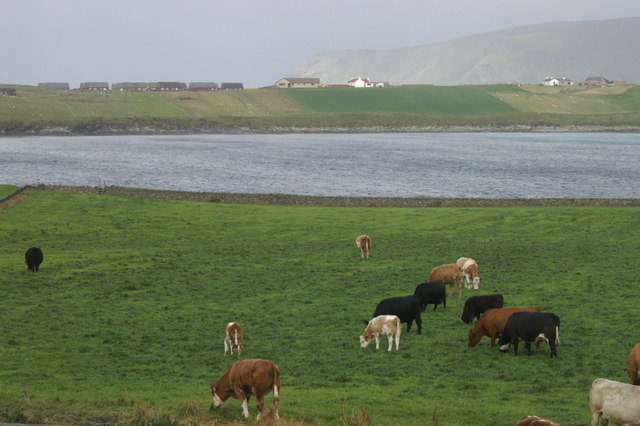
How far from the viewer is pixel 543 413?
18.3m

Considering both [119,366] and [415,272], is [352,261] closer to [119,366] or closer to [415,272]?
[415,272]

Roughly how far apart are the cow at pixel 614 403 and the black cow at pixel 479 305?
11659 mm

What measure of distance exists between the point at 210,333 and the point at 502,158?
440ft

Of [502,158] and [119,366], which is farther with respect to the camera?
[502,158]

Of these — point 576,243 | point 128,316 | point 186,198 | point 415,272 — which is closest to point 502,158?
point 186,198

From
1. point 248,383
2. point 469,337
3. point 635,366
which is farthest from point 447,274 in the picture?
point 248,383

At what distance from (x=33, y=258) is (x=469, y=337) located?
24551 millimetres

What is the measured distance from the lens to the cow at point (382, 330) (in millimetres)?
24953

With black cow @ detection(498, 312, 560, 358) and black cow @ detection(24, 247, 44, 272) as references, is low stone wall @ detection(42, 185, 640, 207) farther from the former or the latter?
black cow @ detection(498, 312, 560, 358)

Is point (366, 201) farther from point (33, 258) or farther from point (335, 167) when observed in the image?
point (335, 167)

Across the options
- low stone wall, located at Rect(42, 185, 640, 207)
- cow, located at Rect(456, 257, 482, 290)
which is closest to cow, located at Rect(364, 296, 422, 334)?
cow, located at Rect(456, 257, 482, 290)

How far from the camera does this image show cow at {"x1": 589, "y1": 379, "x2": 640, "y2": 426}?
625 inches

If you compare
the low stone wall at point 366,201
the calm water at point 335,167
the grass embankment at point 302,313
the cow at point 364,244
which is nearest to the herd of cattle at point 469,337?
the grass embankment at point 302,313

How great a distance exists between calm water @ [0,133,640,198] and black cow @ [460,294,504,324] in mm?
66434
